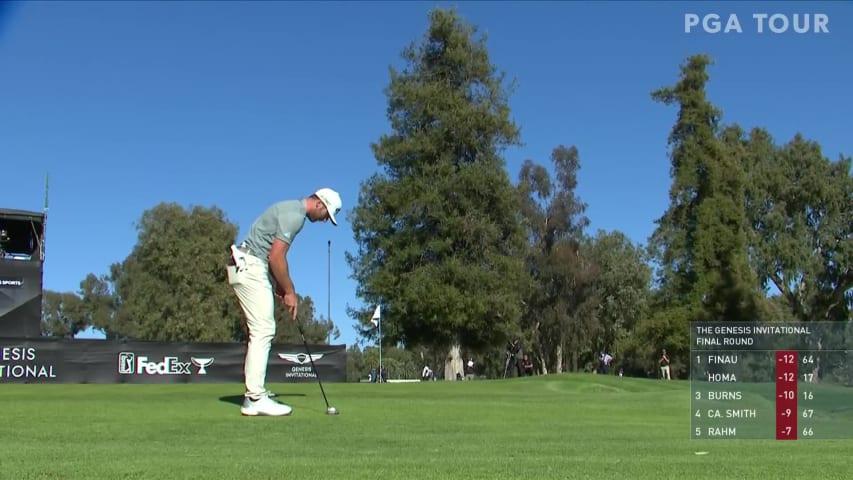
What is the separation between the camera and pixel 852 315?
55469mm

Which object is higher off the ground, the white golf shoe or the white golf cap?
the white golf cap

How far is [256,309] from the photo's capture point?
796 centimetres

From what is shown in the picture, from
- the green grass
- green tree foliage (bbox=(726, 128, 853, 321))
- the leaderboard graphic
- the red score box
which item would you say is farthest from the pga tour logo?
green tree foliage (bbox=(726, 128, 853, 321))

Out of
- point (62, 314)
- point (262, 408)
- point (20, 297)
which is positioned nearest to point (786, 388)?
point (262, 408)

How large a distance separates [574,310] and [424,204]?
74.4ft

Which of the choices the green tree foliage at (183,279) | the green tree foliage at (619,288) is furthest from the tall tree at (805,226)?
the green tree foliage at (183,279)

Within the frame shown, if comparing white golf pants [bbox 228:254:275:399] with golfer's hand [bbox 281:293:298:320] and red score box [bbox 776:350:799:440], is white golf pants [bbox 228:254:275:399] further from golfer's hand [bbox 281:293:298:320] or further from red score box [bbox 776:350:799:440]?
red score box [bbox 776:350:799:440]

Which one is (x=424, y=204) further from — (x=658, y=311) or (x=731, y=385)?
(x=731, y=385)

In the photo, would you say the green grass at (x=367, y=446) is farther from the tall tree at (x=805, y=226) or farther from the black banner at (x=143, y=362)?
the tall tree at (x=805, y=226)

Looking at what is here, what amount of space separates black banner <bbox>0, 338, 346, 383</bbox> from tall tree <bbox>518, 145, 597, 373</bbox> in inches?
1073

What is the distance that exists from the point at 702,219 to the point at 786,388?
114 feet

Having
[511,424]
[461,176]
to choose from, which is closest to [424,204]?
[461,176]

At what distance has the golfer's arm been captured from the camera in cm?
773

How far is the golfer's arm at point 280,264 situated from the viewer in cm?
773
